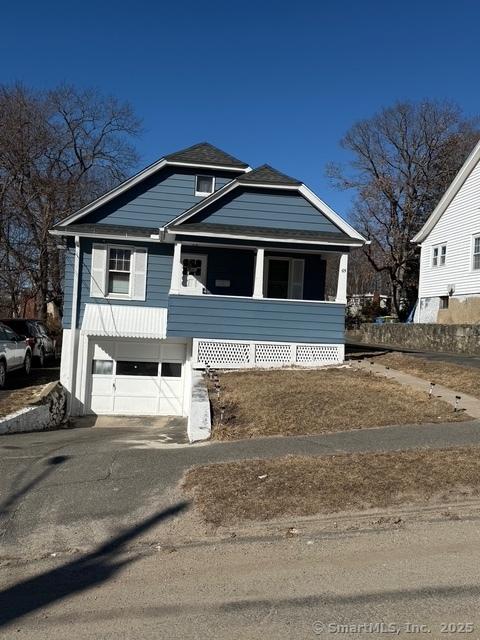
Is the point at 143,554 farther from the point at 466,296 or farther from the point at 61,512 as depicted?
the point at 466,296

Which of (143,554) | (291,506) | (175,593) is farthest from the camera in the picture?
(291,506)

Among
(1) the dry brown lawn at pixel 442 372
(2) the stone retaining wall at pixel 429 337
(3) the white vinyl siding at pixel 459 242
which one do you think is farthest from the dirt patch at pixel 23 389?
(3) the white vinyl siding at pixel 459 242

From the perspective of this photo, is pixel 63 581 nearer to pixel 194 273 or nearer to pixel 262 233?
pixel 262 233

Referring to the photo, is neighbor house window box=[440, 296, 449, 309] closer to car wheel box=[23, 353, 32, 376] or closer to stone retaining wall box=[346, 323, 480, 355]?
stone retaining wall box=[346, 323, 480, 355]

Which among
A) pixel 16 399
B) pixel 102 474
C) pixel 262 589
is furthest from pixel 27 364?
pixel 262 589

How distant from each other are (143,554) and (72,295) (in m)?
13.2

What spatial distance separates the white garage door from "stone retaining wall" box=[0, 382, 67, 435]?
1531 mm

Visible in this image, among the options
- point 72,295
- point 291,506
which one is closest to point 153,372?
point 72,295

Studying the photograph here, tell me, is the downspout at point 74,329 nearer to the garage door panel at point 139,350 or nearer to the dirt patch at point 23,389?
the dirt patch at point 23,389

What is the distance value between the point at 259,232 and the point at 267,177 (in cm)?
178

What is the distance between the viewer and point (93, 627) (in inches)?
146

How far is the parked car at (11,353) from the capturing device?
1473 centimetres

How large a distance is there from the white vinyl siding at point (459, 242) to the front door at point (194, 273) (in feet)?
40.8

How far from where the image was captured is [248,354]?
52.2 feet
